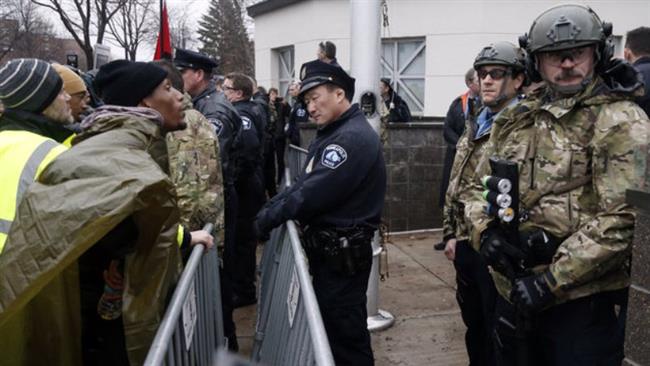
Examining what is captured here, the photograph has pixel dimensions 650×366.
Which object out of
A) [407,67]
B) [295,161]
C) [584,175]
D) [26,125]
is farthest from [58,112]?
[407,67]

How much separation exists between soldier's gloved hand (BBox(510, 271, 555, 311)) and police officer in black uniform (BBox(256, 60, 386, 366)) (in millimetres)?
1064

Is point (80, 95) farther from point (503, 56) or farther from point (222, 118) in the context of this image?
point (503, 56)

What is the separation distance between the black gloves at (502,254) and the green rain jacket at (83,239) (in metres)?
1.33

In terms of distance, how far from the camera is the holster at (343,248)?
3.14 m

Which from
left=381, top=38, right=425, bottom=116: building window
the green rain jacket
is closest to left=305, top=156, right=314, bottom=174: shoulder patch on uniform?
the green rain jacket

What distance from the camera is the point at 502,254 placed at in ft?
7.87

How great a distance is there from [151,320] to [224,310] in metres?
2.14

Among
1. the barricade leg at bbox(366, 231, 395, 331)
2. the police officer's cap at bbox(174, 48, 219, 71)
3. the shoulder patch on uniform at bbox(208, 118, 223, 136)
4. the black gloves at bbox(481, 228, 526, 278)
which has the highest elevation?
the police officer's cap at bbox(174, 48, 219, 71)

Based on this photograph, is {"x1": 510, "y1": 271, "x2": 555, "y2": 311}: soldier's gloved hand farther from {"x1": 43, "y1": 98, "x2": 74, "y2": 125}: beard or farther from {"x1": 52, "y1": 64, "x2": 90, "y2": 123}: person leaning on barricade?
{"x1": 52, "y1": 64, "x2": 90, "y2": 123}: person leaning on barricade

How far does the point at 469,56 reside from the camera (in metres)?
12.1

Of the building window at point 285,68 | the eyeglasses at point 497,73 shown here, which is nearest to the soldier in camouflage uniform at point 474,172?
the eyeglasses at point 497,73

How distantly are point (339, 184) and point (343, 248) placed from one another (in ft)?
1.19

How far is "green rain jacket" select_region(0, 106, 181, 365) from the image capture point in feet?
5.27

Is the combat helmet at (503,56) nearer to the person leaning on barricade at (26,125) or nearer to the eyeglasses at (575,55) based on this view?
the eyeglasses at (575,55)
